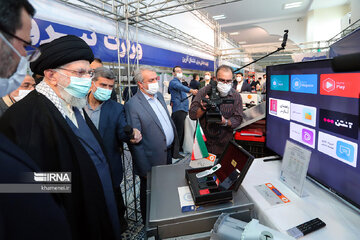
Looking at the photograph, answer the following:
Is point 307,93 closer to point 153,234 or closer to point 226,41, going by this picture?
point 153,234

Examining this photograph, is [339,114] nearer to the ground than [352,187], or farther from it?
farther from it

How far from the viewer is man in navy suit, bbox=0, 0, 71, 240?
19.7 inches

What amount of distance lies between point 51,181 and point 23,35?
0.60m

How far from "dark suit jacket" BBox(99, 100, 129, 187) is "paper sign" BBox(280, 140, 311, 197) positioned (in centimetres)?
129

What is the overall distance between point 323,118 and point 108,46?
4.14 m

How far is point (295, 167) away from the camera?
99cm

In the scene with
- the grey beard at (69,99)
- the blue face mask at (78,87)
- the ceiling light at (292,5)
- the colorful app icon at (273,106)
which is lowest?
the colorful app icon at (273,106)

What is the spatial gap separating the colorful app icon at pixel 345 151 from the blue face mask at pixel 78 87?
146 centimetres

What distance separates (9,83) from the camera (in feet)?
1.94

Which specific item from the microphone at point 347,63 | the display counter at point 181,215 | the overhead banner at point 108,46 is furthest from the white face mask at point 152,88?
the overhead banner at point 108,46

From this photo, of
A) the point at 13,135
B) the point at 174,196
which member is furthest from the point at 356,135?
the point at 13,135

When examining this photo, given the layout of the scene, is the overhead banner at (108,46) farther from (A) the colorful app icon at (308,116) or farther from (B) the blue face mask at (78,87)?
(A) the colorful app icon at (308,116)

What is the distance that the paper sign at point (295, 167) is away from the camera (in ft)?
3.03

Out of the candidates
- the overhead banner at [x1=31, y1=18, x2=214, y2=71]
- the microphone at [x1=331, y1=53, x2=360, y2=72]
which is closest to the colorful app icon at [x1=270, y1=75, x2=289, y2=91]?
the microphone at [x1=331, y1=53, x2=360, y2=72]
